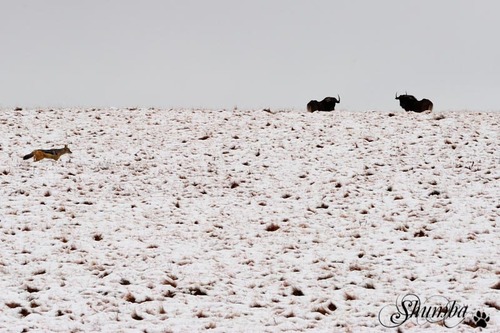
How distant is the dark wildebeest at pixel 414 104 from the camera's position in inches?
932

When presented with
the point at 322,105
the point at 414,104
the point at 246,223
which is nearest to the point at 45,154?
the point at 246,223

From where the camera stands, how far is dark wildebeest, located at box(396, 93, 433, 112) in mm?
23678

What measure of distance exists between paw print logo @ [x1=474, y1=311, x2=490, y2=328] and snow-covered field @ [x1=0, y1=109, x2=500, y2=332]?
82 mm

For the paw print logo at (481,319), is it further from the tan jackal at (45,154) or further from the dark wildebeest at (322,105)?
the dark wildebeest at (322,105)

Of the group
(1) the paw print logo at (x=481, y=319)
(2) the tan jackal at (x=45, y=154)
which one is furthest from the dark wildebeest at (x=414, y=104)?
(1) the paw print logo at (x=481, y=319)

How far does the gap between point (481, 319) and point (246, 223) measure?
237 inches

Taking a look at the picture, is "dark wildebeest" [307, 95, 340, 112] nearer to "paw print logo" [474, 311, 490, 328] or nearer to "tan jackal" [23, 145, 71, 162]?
"tan jackal" [23, 145, 71, 162]

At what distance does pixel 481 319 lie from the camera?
6.39m

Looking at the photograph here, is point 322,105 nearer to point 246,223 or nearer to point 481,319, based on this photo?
point 246,223

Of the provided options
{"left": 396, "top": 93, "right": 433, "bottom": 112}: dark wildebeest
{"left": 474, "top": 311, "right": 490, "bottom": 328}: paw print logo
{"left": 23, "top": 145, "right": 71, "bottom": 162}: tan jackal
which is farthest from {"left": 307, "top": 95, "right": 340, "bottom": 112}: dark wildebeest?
{"left": 474, "top": 311, "right": 490, "bottom": 328}: paw print logo

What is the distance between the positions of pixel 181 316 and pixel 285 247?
342 cm

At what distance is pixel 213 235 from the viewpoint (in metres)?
10.6

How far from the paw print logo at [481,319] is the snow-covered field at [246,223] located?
0.08 meters

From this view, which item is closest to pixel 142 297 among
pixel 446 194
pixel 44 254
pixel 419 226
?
pixel 44 254
